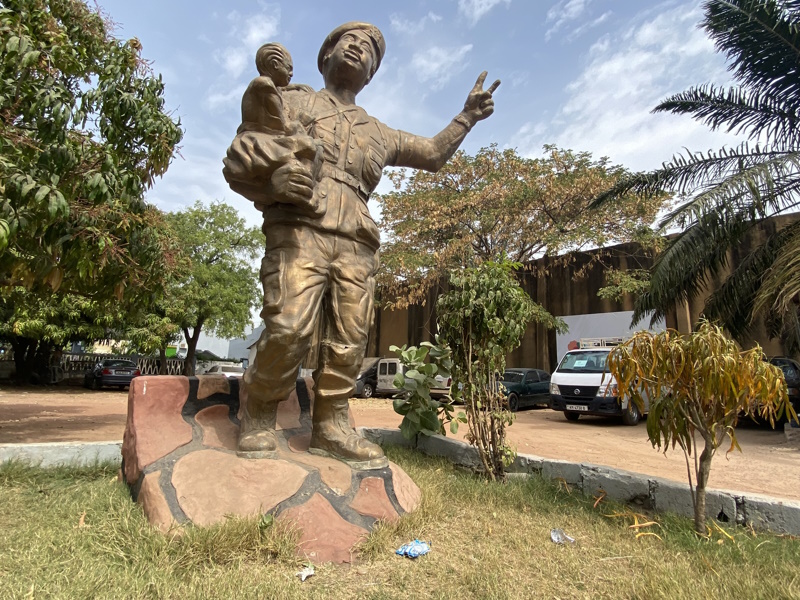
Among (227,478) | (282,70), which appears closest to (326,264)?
(282,70)

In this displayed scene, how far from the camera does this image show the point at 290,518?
236 centimetres

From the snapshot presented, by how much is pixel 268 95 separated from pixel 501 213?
1052cm

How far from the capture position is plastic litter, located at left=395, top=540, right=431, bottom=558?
236 centimetres

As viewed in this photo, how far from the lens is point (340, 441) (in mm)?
2936

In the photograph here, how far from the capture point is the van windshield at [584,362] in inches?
385

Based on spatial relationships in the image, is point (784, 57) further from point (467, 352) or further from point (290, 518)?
point (290, 518)

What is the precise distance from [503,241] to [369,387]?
6071mm

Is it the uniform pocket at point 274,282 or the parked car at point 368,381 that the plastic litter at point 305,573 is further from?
the parked car at point 368,381

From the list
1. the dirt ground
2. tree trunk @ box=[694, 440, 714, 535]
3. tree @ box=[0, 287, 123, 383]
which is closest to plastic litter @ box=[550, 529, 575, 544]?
tree trunk @ box=[694, 440, 714, 535]

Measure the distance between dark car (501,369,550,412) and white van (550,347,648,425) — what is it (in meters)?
1.91

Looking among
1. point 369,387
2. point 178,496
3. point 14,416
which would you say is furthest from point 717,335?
point 369,387

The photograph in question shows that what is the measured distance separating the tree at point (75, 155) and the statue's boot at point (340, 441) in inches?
69.5

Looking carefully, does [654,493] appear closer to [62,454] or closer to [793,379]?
[62,454]

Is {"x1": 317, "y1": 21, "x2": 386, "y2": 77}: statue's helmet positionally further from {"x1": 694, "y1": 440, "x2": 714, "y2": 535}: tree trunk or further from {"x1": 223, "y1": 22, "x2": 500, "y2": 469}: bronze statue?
{"x1": 694, "y1": 440, "x2": 714, "y2": 535}: tree trunk
